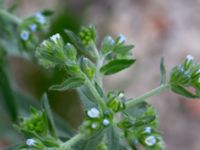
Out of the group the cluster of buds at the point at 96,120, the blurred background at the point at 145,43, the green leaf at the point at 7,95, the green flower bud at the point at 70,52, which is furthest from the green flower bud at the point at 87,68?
the blurred background at the point at 145,43

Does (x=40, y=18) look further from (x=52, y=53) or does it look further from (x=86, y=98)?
(x=86, y=98)

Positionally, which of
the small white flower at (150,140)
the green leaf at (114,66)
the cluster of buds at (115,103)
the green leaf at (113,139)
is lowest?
the small white flower at (150,140)

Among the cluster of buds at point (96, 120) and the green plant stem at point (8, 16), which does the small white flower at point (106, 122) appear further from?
the green plant stem at point (8, 16)

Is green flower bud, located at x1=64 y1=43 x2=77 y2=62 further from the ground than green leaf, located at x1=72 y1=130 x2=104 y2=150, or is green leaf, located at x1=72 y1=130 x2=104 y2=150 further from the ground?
green flower bud, located at x1=64 y1=43 x2=77 y2=62

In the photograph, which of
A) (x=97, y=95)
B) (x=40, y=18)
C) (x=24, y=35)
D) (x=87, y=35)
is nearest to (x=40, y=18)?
(x=40, y=18)

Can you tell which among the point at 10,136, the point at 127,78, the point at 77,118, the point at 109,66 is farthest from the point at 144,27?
the point at 109,66

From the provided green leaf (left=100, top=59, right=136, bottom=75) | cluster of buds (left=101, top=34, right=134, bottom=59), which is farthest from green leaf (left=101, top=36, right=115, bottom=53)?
green leaf (left=100, top=59, right=136, bottom=75)

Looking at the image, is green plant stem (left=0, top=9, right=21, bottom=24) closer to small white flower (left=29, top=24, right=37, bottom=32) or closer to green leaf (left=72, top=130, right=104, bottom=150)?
small white flower (left=29, top=24, right=37, bottom=32)
